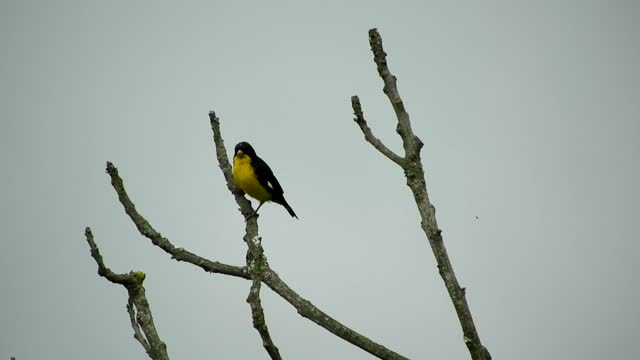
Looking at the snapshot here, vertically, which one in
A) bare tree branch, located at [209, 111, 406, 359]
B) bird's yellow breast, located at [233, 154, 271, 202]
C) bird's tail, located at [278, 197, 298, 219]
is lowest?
bare tree branch, located at [209, 111, 406, 359]

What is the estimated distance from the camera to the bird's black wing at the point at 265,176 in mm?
12086

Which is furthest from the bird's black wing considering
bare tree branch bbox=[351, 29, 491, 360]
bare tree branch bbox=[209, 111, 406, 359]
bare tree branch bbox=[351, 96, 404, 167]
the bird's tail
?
bare tree branch bbox=[351, 29, 491, 360]

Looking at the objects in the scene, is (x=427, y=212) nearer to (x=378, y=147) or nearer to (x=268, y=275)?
(x=378, y=147)

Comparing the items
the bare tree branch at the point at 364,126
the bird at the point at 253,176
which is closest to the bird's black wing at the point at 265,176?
the bird at the point at 253,176

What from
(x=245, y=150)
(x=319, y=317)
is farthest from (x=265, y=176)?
(x=319, y=317)

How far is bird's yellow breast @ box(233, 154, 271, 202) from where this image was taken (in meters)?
11.8

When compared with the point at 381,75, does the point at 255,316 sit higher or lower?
lower

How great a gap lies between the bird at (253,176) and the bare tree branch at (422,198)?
6959 millimetres

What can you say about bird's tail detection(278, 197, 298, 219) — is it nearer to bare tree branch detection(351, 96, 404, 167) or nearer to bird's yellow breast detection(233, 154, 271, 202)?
bird's yellow breast detection(233, 154, 271, 202)

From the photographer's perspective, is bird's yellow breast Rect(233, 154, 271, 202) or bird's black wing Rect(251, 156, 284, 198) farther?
bird's black wing Rect(251, 156, 284, 198)

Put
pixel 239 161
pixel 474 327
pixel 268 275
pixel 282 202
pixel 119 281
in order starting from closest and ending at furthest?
pixel 119 281, pixel 474 327, pixel 268 275, pixel 239 161, pixel 282 202

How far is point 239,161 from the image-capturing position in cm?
1238

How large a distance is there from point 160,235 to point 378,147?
2248 millimetres

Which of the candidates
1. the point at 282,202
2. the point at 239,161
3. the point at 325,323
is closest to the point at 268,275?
the point at 325,323
